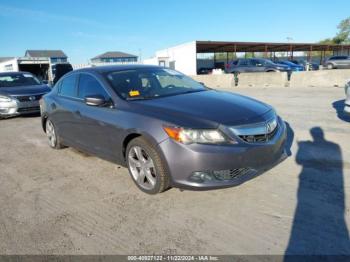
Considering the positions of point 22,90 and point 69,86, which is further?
point 22,90

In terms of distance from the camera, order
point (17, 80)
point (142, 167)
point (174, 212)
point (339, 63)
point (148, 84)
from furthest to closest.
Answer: point (339, 63) → point (17, 80) → point (148, 84) → point (142, 167) → point (174, 212)

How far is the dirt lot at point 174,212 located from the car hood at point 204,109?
92cm

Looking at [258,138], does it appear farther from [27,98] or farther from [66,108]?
[27,98]

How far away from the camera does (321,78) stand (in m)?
17.2

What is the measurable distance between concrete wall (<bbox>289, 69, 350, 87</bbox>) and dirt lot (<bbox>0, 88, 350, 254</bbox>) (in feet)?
41.8

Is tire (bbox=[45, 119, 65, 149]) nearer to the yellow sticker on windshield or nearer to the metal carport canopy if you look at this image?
the yellow sticker on windshield

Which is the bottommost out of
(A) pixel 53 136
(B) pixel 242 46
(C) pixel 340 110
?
(C) pixel 340 110

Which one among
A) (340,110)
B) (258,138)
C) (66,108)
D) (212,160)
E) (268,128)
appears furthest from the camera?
(340,110)

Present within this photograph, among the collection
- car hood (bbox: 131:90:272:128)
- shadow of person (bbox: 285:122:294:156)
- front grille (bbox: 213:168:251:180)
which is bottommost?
shadow of person (bbox: 285:122:294:156)

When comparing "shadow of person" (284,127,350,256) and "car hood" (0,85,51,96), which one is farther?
"car hood" (0,85,51,96)

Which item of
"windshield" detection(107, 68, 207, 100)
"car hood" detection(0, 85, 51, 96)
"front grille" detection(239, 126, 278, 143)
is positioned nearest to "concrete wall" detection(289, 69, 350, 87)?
"car hood" detection(0, 85, 51, 96)

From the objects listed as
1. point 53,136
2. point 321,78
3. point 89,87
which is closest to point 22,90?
point 53,136

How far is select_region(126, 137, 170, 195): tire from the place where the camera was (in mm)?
3680

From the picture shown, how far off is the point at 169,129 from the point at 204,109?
1.86 ft
